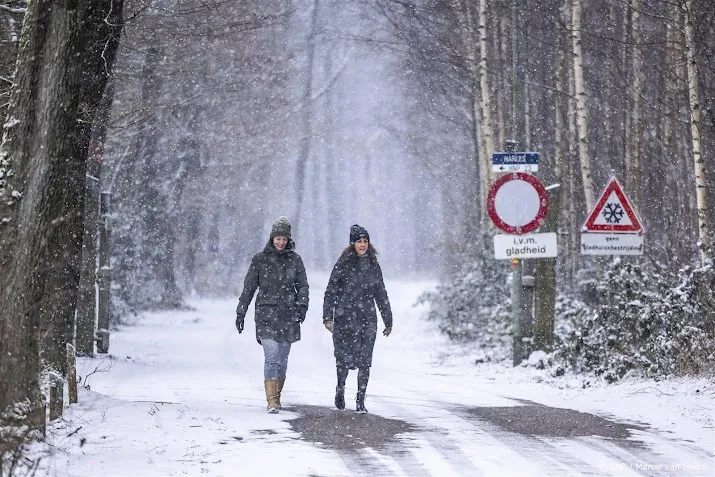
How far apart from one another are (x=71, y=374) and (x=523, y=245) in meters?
7.73

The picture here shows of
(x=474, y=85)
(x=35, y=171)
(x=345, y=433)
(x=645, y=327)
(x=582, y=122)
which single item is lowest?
(x=345, y=433)

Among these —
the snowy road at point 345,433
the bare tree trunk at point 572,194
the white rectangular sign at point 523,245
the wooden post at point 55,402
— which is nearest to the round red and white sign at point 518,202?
the white rectangular sign at point 523,245

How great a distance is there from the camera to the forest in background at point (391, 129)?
8.59 metres

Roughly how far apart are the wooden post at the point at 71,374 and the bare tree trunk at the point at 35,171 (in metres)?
1.16

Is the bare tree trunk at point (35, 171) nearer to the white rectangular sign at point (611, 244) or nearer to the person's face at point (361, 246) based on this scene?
the person's face at point (361, 246)

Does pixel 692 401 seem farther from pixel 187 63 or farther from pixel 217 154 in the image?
pixel 217 154

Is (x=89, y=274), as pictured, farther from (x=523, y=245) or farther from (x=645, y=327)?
(x=645, y=327)

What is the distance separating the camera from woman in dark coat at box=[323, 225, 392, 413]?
1173 cm

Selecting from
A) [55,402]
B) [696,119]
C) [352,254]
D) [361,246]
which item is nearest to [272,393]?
[352,254]

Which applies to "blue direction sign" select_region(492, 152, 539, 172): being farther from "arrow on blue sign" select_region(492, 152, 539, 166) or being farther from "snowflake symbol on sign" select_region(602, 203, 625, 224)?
"snowflake symbol on sign" select_region(602, 203, 625, 224)

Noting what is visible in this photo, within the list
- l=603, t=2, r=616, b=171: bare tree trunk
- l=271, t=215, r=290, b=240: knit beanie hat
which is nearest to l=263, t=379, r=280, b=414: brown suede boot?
l=271, t=215, r=290, b=240: knit beanie hat

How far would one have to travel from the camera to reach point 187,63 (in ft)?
84.1

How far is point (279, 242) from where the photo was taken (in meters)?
11.8

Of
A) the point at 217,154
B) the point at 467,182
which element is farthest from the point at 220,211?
the point at 467,182
